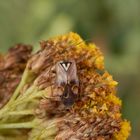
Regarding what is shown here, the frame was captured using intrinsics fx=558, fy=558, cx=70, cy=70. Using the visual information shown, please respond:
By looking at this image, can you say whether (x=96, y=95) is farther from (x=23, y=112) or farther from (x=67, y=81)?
(x=23, y=112)

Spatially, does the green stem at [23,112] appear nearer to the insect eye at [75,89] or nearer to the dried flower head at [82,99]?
the dried flower head at [82,99]

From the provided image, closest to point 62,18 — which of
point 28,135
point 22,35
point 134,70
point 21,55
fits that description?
point 22,35

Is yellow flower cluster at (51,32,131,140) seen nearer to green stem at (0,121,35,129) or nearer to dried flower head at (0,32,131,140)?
dried flower head at (0,32,131,140)

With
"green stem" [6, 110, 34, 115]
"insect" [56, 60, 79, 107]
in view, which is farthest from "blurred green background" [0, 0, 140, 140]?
"green stem" [6, 110, 34, 115]

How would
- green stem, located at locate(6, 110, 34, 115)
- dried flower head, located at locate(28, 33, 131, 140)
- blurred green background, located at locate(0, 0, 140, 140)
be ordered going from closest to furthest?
dried flower head, located at locate(28, 33, 131, 140)
green stem, located at locate(6, 110, 34, 115)
blurred green background, located at locate(0, 0, 140, 140)

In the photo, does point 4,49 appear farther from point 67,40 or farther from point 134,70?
point 67,40

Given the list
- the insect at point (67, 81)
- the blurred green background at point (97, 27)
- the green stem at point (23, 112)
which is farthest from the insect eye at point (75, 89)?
the blurred green background at point (97, 27)

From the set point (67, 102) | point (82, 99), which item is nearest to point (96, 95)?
point (82, 99)
